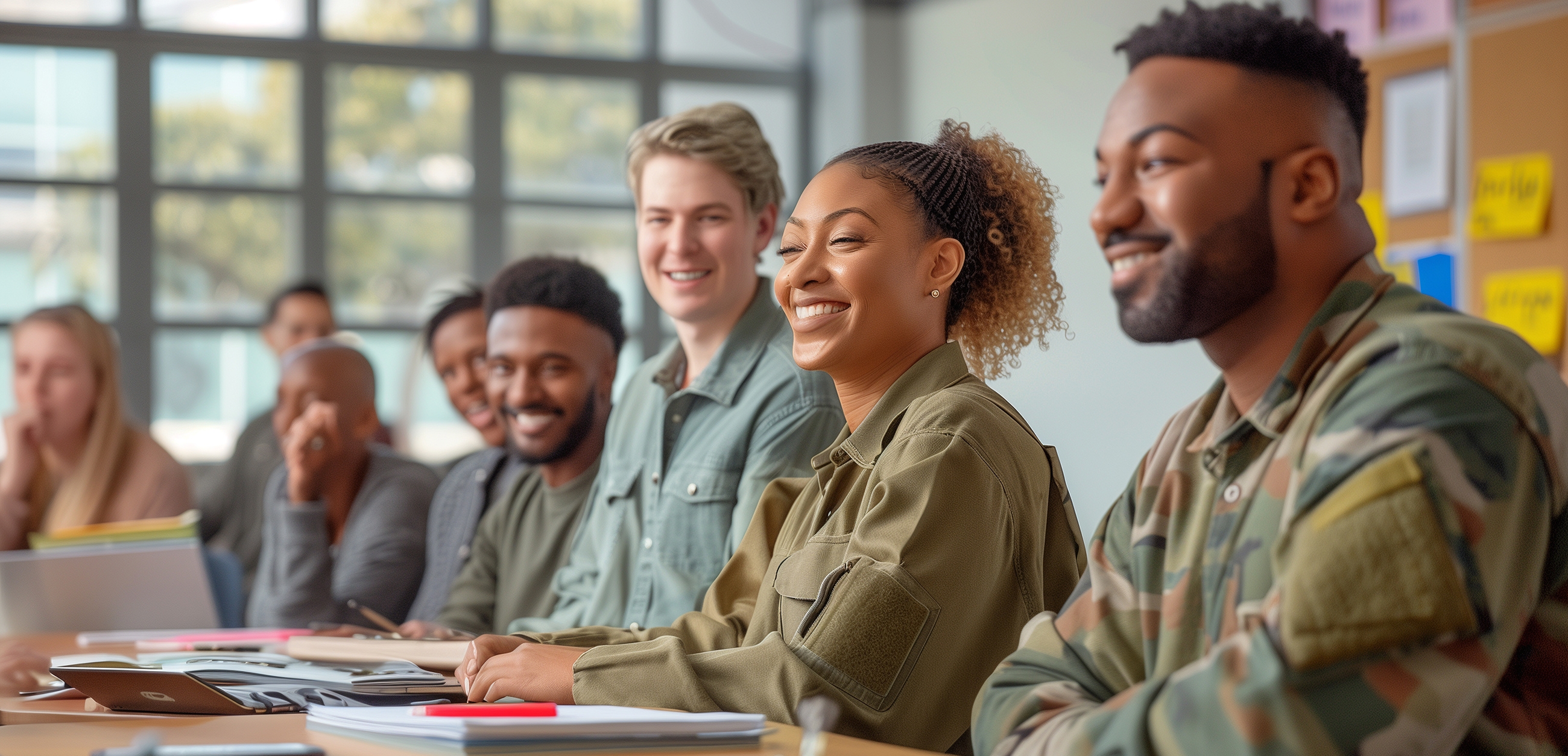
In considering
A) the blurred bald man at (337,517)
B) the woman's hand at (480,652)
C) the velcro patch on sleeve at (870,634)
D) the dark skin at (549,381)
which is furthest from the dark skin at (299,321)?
the velcro patch on sleeve at (870,634)

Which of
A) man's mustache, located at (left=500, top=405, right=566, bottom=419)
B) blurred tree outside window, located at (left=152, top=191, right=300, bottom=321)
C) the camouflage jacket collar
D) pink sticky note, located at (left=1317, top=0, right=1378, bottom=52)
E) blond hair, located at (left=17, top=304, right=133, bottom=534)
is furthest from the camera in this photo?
blurred tree outside window, located at (left=152, top=191, right=300, bottom=321)

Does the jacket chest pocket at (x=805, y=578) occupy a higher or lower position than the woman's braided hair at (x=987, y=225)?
lower

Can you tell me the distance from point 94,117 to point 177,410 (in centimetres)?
126

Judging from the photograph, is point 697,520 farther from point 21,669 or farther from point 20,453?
point 20,453

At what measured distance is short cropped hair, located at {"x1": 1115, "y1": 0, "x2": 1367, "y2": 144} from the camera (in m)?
1.06

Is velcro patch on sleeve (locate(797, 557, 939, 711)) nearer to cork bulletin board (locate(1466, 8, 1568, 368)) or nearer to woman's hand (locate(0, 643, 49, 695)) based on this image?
woman's hand (locate(0, 643, 49, 695))

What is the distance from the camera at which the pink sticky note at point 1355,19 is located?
3.83 metres

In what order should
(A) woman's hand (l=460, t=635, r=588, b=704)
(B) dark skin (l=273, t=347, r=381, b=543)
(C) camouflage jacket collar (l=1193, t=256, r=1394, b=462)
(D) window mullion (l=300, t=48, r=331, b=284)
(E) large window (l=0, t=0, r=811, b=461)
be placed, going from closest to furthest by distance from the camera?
(C) camouflage jacket collar (l=1193, t=256, r=1394, b=462)
(A) woman's hand (l=460, t=635, r=588, b=704)
(B) dark skin (l=273, t=347, r=381, b=543)
(E) large window (l=0, t=0, r=811, b=461)
(D) window mullion (l=300, t=48, r=331, b=284)

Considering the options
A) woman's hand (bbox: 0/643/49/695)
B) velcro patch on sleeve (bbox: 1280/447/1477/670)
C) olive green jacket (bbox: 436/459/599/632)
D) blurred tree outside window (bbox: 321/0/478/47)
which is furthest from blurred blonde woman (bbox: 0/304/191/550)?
velcro patch on sleeve (bbox: 1280/447/1477/670)

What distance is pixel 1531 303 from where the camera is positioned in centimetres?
333

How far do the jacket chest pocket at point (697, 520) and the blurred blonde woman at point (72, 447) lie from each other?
6.02 ft

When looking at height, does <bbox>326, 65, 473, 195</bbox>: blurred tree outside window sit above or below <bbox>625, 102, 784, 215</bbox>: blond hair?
above

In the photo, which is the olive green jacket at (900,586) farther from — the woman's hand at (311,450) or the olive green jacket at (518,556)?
the woman's hand at (311,450)

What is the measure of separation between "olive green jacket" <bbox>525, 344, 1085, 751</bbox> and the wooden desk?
0.11 m
